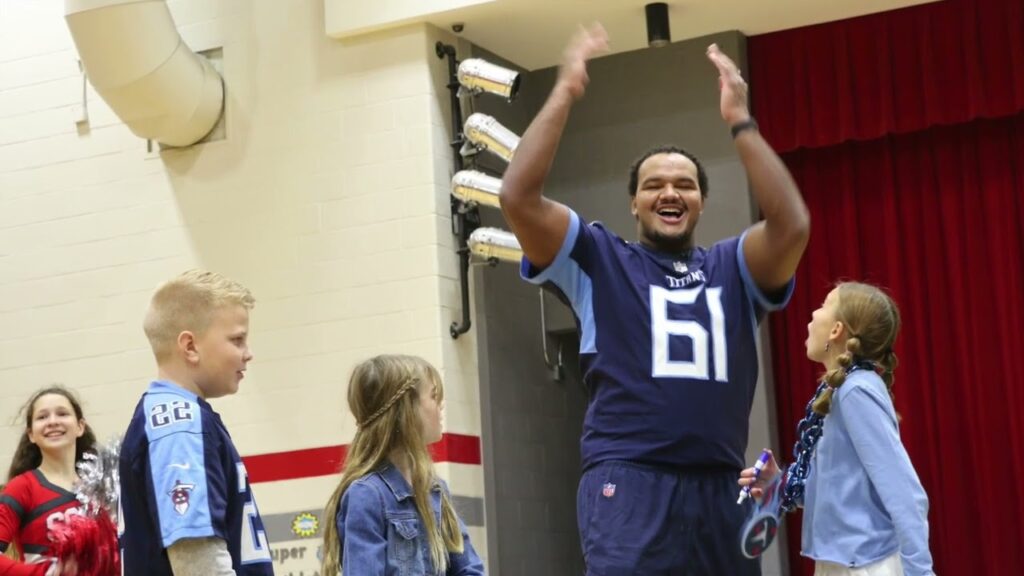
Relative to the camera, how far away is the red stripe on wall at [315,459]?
280 inches

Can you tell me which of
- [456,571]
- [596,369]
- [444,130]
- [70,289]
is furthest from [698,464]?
[70,289]

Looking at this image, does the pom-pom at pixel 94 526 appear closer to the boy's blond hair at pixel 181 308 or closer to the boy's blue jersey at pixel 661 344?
the boy's blond hair at pixel 181 308

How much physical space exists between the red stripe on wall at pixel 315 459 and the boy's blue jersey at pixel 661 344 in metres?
3.70

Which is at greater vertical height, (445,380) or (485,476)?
(445,380)

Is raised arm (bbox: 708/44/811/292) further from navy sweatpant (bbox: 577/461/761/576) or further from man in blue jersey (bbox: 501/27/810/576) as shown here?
navy sweatpant (bbox: 577/461/761/576)

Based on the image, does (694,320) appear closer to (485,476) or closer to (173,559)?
(173,559)

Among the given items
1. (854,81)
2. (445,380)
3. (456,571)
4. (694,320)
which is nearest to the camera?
(694,320)

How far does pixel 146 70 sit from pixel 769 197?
15.2 feet

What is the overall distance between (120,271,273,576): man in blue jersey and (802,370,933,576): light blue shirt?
5.69ft

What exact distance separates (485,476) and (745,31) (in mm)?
2743

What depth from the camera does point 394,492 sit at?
3568 mm

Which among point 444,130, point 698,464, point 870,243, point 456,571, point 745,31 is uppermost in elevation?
point 745,31

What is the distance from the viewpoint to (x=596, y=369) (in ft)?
11.1

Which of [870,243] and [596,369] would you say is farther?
[870,243]
